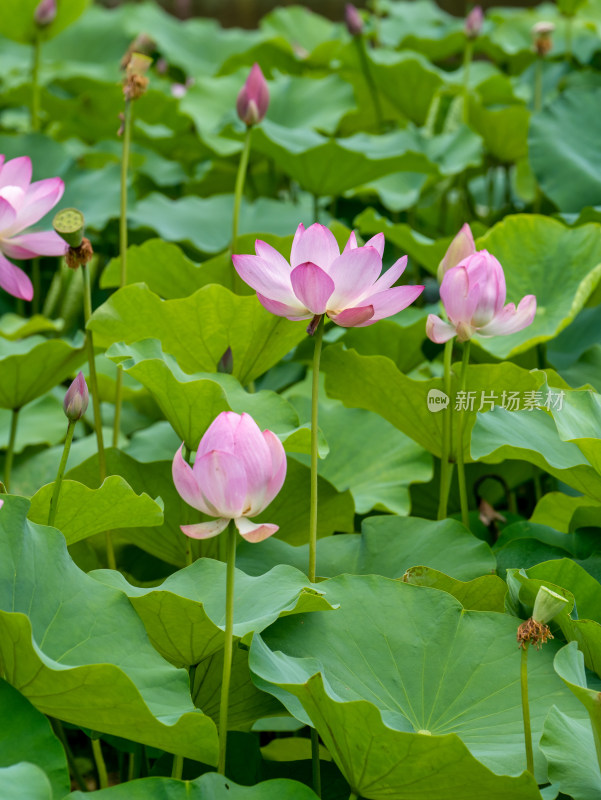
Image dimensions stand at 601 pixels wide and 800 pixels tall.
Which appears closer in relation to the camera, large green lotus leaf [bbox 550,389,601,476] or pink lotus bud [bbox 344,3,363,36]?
large green lotus leaf [bbox 550,389,601,476]

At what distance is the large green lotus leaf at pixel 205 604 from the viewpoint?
0.79 meters

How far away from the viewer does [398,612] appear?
87cm

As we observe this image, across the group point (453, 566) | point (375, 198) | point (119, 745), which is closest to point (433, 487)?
point (453, 566)

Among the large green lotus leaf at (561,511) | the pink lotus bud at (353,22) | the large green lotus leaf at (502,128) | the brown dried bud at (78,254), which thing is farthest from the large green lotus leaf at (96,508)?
the pink lotus bud at (353,22)

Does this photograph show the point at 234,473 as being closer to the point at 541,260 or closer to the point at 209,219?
the point at 541,260

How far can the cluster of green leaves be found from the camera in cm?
73

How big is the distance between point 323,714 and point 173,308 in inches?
22.6

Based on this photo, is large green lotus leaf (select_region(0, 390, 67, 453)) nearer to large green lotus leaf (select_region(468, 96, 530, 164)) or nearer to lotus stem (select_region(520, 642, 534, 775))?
lotus stem (select_region(520, 642, 534, 775))

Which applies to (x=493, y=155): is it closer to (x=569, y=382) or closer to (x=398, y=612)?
(x=569, y=382)

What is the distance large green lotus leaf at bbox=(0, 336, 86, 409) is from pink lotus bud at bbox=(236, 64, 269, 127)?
41cm

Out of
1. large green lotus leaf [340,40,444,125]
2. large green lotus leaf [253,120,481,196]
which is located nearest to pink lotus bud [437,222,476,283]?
large green lotus leaf [253,120,481,196]

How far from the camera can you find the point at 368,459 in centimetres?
129

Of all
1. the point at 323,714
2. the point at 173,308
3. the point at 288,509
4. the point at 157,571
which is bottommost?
the point at 157,571

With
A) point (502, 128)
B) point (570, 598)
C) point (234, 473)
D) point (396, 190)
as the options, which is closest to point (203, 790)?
point (234, 473)
